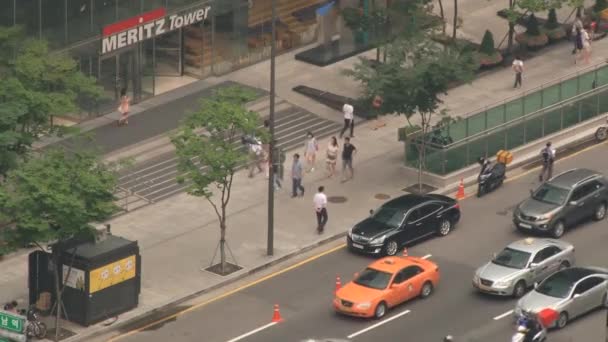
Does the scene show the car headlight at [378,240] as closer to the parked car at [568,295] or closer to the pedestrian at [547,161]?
the parked car at [568,295]

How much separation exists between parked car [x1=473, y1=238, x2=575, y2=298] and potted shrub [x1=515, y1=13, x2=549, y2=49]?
881 inches

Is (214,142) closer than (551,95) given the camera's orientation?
Yes

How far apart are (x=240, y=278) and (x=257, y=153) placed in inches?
345

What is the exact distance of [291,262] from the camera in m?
59.1

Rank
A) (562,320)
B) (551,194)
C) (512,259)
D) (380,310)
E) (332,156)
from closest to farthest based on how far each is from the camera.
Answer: (562,320)
(380,310)
(512,259)
(551,194)
(332,156)

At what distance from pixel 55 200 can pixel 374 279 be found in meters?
9.53

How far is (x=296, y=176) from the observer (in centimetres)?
6372

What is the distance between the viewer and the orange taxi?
5394 centimetres

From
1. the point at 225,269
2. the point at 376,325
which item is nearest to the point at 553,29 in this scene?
the point at 225,269

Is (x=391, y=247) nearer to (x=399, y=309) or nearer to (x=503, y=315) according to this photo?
(x=399, y=309)

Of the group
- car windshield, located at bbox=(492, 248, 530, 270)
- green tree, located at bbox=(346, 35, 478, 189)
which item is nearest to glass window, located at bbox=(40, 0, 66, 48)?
green tree, located at bbox=(346, 35, 478, 189)

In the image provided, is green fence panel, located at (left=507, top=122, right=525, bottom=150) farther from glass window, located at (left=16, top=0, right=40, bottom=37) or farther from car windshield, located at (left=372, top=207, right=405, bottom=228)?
glass window, located at (left=16, top=0, right=40, bottom=37)

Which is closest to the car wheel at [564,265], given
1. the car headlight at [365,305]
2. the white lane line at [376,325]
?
the white lane line at [376,325]

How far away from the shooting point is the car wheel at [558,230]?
5984cm
